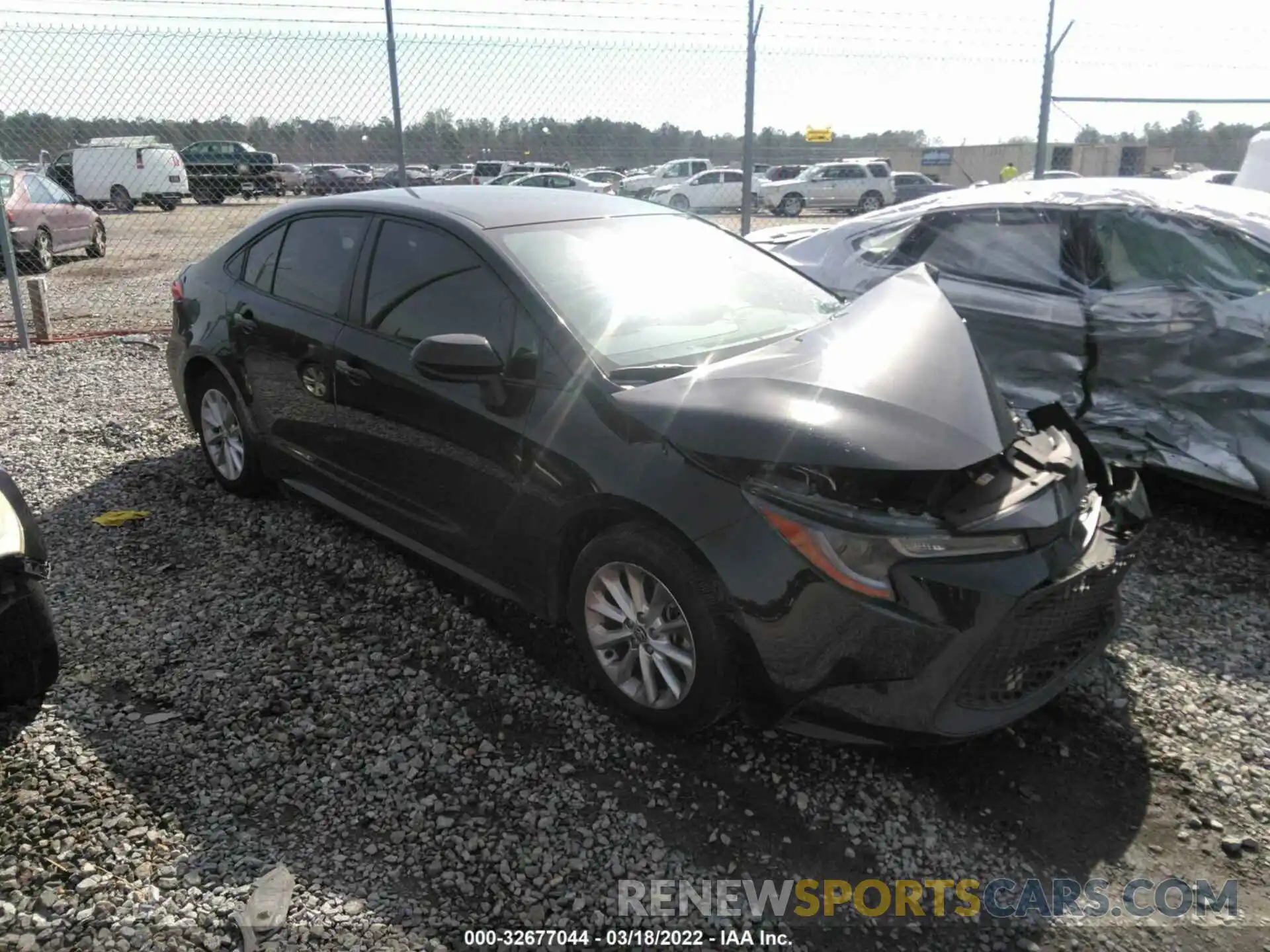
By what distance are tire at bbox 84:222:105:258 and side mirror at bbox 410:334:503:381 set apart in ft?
47.1

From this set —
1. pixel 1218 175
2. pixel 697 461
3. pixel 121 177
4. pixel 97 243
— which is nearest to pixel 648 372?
pixel 697 461

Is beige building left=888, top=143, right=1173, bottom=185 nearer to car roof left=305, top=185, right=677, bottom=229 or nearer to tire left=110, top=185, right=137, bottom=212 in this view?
car roof left=305, top=185, right=677, bottom=229

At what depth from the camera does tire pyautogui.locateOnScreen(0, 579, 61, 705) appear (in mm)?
2889

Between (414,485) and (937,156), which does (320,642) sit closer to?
(414,485)

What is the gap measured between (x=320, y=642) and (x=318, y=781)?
827mm

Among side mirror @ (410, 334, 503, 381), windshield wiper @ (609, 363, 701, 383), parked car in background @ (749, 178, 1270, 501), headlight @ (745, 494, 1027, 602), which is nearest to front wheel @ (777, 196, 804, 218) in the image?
parked car in background @ (749, 178, 1270, 501)

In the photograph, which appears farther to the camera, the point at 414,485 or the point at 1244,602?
the point at 1244,602

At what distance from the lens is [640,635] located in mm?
2832

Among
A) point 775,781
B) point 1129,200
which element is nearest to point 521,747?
point 775,781

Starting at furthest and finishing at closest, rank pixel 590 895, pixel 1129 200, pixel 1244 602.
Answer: pixel 1129 200
pixel 1244 602
pixel 590 895

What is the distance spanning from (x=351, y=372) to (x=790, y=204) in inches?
1091

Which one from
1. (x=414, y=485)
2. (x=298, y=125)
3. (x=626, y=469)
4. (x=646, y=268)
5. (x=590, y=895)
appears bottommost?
(x=590, y=895)

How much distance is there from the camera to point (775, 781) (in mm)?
2719

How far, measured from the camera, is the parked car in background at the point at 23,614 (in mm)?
2787
